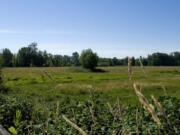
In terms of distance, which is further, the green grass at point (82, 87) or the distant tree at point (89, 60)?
the distant tree at point (89, 60)

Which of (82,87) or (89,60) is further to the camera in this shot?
(89,60)

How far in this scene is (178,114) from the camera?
19.6ft

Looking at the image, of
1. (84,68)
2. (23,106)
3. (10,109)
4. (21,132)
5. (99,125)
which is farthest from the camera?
(84,68)

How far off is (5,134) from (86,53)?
12822cm

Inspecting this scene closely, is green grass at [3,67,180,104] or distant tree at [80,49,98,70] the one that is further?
distant tree at [80,49,98,70]

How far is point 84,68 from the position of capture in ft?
417

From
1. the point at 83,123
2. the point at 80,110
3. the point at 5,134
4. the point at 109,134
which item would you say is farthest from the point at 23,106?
the point at 5,134

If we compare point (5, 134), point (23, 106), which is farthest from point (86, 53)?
point (5, 134)

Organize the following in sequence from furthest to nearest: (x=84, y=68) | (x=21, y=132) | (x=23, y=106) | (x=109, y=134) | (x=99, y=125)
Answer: (x=84, y=68), (x=23, y=106), (x=21, y=132), (x=99, y=125), (x=109, y=134)

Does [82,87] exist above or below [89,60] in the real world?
below

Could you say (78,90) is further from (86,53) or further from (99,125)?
(86,53)

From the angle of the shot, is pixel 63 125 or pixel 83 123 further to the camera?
pixel 83 123

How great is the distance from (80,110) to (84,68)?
119 m

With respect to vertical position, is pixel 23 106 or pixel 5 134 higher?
pixel 5 134
